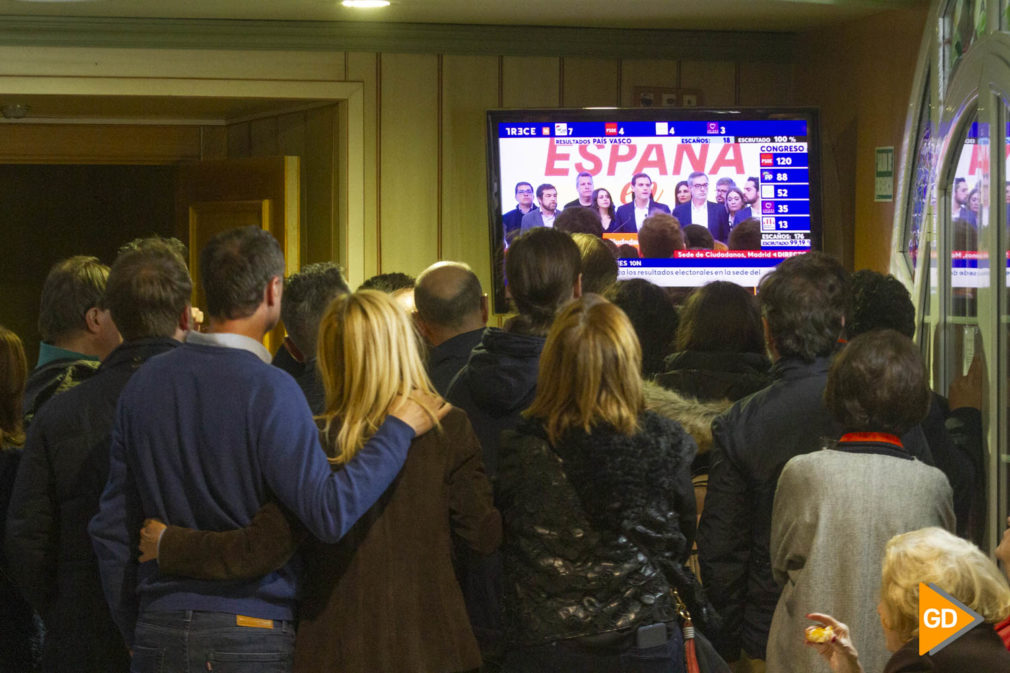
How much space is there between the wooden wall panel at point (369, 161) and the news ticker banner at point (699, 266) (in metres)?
1.01

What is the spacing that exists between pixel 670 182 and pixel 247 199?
187 centimetres

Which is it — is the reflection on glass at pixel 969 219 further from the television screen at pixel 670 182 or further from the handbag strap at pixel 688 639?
the handbag strap at pixel 688 639

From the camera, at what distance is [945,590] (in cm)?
158

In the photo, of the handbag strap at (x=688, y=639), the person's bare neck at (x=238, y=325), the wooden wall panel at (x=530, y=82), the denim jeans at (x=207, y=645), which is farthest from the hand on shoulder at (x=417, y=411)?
the wooden wall panel at (x=530, y=82)

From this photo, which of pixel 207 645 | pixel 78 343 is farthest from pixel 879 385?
pixel 78 343

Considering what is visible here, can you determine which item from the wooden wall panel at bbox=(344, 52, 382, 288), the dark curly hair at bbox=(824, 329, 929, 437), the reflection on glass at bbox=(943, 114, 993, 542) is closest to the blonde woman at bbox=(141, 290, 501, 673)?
the dark curly hair at bbox=(824, 329, 929, 437)

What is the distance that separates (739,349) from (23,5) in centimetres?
323

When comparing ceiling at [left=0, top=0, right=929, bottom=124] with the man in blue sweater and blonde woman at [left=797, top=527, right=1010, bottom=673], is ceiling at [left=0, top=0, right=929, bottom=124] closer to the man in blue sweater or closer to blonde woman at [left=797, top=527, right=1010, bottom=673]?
the man in blue sweater

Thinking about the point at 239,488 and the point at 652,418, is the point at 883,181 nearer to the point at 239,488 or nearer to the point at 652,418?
the point at 652,418

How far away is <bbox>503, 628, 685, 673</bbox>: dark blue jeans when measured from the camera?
2086 mm

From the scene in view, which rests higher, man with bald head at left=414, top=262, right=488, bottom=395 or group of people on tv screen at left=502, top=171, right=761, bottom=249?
group of people on tv screen at left=502, top=171, right=761, bottom=249

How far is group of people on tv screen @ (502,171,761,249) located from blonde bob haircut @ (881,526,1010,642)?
3365 mm

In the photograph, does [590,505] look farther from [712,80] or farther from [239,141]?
[239,141]

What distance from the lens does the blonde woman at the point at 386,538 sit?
2021 millimetres
